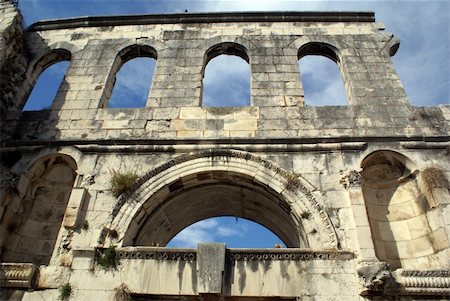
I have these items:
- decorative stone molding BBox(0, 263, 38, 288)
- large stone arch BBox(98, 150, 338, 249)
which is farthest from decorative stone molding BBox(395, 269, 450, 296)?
decorative stone molding BBox(0, 263, 38, 288)

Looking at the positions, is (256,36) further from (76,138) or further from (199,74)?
(76,138)

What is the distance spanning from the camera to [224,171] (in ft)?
23.3

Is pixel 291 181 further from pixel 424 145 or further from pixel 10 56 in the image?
pixel 10 56

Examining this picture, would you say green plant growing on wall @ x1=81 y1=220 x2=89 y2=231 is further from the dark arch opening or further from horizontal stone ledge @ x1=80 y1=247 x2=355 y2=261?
the dark arch opening

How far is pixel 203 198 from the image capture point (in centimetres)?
805

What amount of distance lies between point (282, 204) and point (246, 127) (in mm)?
1748

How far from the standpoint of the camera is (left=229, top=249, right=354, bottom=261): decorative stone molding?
598 cm

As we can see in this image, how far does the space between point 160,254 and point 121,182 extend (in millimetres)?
1541

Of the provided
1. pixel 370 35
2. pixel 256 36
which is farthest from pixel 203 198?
pixel 370 35

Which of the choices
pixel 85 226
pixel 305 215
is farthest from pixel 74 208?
pixel 305 215

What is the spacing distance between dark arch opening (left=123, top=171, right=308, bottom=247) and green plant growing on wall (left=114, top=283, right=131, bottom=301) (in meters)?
0.80

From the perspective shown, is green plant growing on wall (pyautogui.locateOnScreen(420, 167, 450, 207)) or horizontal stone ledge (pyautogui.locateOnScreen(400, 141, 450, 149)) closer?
green plant growing on wall (pyautogui.locateOnScreen(420, 167, 450, 207))

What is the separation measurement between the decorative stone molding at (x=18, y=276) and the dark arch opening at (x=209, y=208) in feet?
4.84

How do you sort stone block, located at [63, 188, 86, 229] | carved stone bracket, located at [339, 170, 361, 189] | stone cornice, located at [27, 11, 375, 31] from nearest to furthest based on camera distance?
stone block, located at [63, 188, 86, 229] < carved stone bracket, located at [339, 170, 361, 189] < stone cornice, located at [27, 11, 375, 31]
